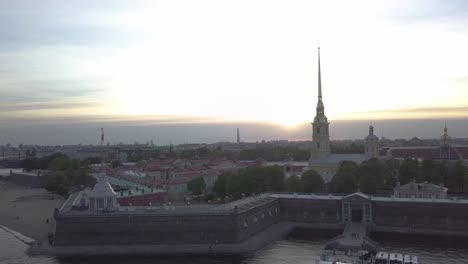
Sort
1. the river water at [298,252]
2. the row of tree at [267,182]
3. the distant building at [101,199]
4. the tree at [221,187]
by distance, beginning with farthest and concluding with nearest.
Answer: the tree at [221,187] < the row of tree at [267,182] < the distant building at [101,199] < the river water at [298,252]

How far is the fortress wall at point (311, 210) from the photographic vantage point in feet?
122

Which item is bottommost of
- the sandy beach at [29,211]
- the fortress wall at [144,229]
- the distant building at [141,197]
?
the sandy beach at [29,211]

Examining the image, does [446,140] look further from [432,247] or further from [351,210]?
[432,247]

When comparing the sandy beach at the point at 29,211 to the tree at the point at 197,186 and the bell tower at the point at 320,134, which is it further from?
the bell tower at the point at 320,134

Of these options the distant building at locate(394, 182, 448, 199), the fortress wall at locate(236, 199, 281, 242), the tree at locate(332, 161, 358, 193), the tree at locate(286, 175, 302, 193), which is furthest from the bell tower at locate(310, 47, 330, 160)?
the fortress wall at locate(236, 199, 281, 242)

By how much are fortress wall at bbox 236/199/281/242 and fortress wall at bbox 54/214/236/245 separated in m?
0.77

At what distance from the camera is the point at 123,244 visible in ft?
101

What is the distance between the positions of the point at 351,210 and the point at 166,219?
13619mm

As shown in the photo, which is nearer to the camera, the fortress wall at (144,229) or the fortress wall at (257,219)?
the fortress wall at (144,229)

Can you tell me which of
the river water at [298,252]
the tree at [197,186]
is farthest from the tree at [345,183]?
the tree at [197,186]

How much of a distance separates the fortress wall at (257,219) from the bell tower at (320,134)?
20.8m

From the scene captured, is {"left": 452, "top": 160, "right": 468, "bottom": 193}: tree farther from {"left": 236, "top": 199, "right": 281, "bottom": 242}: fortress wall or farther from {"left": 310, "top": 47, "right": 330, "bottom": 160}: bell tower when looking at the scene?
{"left": 236, "top": 199, "right": 281, "bottom": 242}: fortress wall

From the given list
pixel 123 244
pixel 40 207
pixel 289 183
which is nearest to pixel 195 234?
pixel 123 244

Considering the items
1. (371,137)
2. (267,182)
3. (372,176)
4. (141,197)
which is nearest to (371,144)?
(371,137)
